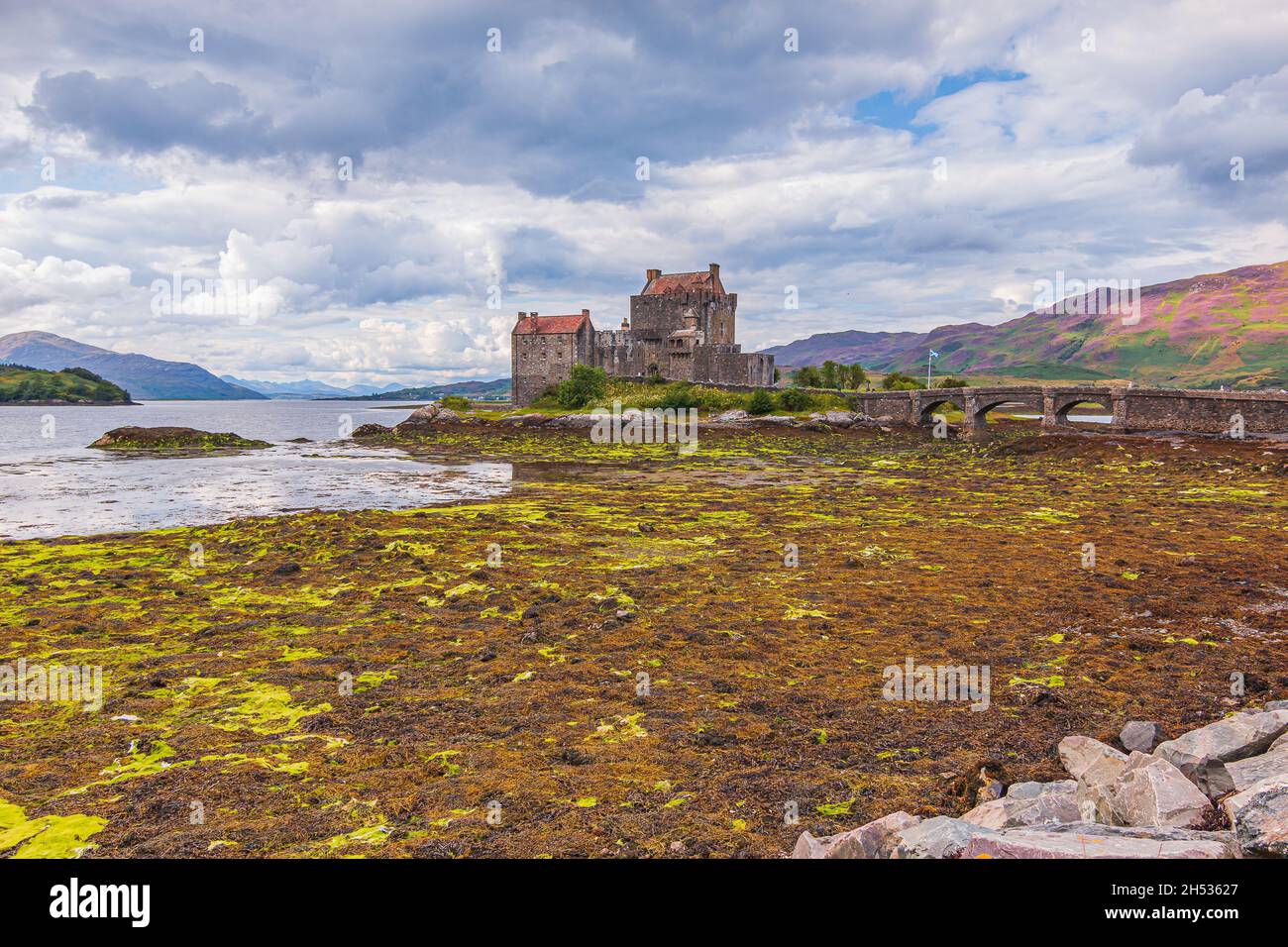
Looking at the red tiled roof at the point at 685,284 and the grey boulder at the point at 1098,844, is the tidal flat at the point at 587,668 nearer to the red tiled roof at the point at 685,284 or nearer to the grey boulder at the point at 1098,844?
the grey boulder at the point at 1098,844

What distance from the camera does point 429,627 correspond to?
1323cm

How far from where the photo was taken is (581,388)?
85125mm

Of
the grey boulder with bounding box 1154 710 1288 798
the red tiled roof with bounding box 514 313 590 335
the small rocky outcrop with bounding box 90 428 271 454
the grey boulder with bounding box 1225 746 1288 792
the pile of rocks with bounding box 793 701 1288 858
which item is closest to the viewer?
the pile of rocks with bounding box 793 701 1288 858

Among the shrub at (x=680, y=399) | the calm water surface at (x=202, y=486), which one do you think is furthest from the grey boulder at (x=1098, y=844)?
the shrub at (x=680, y=399)

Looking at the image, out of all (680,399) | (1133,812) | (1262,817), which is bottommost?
(1133,812)

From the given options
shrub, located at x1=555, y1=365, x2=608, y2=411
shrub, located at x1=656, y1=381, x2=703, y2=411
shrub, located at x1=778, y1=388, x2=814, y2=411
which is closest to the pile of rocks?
shrub, located at x1=778, y1=388, x2=814, y2=411

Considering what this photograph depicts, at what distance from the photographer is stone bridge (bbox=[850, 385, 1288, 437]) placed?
48219 millimetres

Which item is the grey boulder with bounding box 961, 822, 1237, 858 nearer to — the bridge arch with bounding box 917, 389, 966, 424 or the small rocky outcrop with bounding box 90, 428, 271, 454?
the small rocky outcrop with bounding box 90, 428, 271, 454

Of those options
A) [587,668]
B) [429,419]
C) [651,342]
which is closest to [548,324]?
[651,342]

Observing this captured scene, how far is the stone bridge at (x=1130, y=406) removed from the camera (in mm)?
48219

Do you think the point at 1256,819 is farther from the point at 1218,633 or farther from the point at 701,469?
the point at 701,469

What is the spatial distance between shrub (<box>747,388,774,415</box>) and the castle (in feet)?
51.4

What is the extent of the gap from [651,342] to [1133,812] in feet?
316

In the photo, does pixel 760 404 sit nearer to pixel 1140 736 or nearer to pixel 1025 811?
pixel 1140 736
